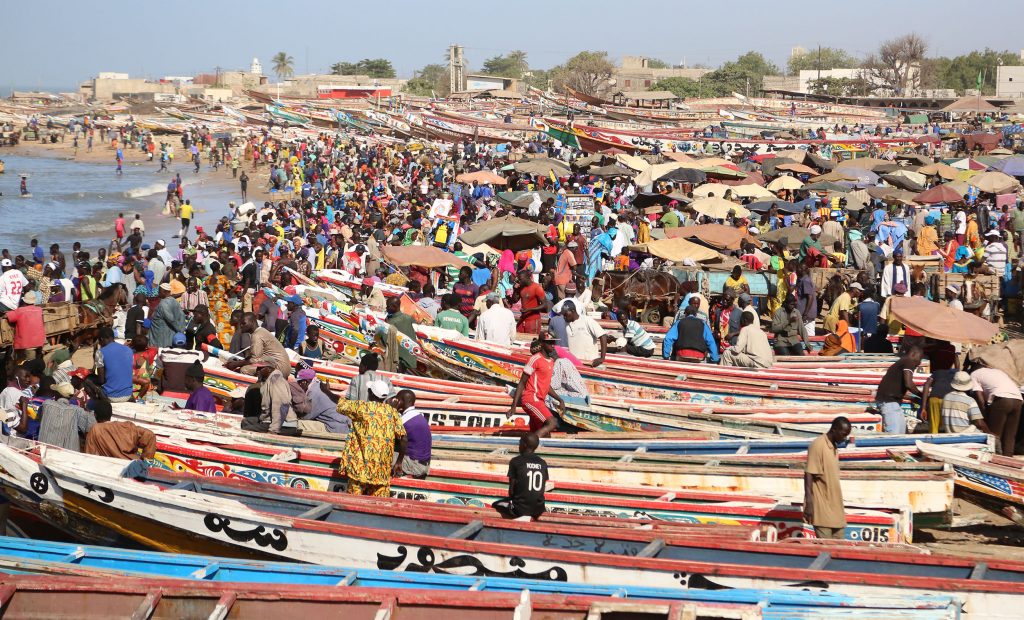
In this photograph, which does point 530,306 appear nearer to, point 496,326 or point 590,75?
point 496,326

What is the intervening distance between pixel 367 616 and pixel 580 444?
411 cm

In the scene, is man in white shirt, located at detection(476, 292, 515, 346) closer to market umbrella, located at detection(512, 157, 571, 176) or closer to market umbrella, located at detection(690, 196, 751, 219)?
market umbrella, located at detection(690, 196, 751, 219)

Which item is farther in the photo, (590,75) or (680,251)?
(590,75)

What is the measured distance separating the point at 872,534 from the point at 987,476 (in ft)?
4.56

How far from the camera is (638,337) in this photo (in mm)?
13977

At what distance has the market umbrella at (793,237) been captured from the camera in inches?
746

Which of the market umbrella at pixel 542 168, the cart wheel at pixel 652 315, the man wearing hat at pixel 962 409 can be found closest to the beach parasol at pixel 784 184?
the market umbrella at pixel 542 168

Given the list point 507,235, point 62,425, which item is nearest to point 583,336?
point 507,235

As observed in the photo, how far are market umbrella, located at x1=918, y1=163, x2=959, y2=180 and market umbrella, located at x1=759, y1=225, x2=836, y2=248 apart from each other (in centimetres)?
772

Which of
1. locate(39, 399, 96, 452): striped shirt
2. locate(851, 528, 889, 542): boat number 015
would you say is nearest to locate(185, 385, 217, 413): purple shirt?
locate(39, 399, 96, 452): striped shirt

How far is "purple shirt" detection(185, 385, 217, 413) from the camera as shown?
441 inches

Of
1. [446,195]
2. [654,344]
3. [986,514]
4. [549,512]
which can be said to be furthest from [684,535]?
[446,195]

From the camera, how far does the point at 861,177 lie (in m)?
26.3

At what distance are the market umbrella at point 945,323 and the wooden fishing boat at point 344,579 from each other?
4.55 meters
